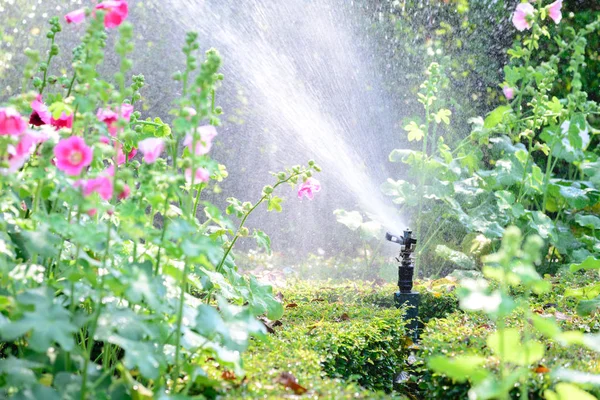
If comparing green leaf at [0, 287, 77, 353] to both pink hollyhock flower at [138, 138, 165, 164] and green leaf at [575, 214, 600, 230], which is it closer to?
pink hollyhock flower at [138, 138, 165, 164]

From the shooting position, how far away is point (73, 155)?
149cm

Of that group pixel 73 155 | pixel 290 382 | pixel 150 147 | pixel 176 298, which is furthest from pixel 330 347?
pixel 73 155

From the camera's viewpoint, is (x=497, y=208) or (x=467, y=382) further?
(x=497, y=208)

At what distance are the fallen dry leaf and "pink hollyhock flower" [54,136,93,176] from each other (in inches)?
25.7

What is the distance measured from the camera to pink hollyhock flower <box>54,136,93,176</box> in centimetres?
147

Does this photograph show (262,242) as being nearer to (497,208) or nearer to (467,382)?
(467,382)

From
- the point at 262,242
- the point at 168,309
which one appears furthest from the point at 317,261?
the point at 168,309

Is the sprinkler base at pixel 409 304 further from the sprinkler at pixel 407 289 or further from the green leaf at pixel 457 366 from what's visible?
the green leaf at pixel 457 366

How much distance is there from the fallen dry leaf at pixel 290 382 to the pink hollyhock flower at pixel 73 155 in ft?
2.15

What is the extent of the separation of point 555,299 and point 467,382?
1382 mm

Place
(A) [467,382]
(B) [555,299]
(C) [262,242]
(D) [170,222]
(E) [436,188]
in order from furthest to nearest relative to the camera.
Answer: (E) [436,188] < (B) [555,299] < (C) [262,242] < (A) [467,382] < (D) [170,222]

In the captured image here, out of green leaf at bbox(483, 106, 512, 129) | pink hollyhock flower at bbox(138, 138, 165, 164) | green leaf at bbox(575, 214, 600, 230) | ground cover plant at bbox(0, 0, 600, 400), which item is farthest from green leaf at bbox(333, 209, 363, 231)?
pink hollyhock flower at bbox(138, 138, 165, 164)

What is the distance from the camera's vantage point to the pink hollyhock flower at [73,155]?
1475mm

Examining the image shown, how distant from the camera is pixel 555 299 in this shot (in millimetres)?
3098
